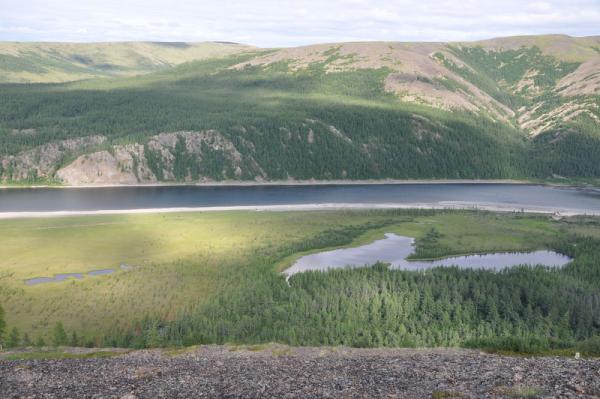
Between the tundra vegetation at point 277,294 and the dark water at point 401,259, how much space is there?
3835 mm

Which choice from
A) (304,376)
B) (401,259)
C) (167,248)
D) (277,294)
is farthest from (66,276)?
(304,376)

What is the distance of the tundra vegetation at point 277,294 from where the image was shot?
252 feet

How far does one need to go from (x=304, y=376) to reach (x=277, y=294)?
48657 mm

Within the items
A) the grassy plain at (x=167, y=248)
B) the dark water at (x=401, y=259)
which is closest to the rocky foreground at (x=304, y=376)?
the grassy plain at (x=167, y=248)

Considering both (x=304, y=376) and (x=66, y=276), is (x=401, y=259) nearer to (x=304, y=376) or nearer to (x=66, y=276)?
(x=66, y=276)

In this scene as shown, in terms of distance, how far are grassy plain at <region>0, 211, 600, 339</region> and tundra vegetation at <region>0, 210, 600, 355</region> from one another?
444 mm

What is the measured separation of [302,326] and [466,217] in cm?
12320

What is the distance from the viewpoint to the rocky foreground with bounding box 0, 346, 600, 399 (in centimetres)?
4322

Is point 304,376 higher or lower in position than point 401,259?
higher

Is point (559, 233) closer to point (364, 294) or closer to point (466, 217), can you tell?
point (466, 217)

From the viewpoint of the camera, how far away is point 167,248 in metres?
140

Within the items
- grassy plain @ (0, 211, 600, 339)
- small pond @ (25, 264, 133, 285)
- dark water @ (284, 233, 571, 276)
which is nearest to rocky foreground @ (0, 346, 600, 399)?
grassy plain @ (0, 211, 600, 339)

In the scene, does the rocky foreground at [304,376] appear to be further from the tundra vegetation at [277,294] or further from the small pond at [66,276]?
the small pond at [66,276]

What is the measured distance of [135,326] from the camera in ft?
274
